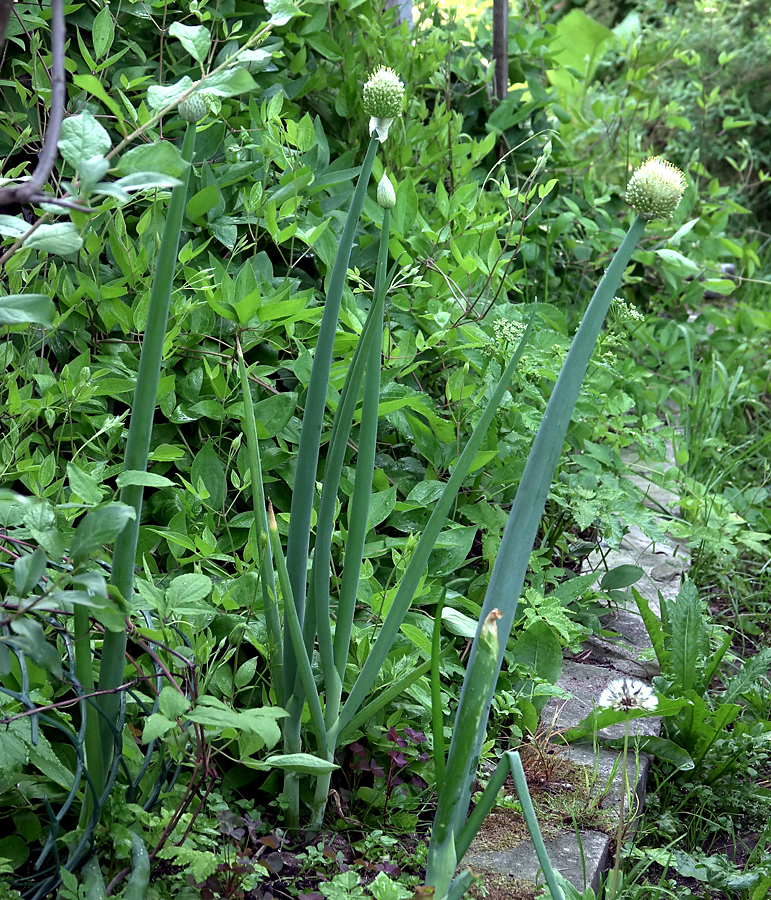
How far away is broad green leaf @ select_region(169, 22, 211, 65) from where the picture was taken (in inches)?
32.5

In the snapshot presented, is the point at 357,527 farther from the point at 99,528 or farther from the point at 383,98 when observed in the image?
the point at 383,98

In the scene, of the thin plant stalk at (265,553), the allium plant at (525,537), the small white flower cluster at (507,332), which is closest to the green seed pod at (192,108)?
the thin plant stalk at (265,553)

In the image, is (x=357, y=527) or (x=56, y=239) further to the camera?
(x=357, y=527)

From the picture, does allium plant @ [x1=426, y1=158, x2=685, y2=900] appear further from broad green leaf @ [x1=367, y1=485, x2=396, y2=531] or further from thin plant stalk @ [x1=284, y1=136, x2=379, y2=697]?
broad green leaf @ [x1=367, y1=485, x2=396, y2=531]

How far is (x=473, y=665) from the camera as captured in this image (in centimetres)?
92

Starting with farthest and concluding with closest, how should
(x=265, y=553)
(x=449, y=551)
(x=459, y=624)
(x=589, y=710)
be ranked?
(x=589, y=710), (x=449, y=551), (x=459, y=624), (x=265, y=553)

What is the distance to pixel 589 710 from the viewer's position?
1604 millimetres

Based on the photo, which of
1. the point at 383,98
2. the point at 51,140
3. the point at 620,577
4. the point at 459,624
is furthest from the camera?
the point at 620,577

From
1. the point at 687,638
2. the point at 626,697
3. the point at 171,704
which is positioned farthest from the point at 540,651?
the point at 171,704

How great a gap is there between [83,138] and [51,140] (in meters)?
0.03

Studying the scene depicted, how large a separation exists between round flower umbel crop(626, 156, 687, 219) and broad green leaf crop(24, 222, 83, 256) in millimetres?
540

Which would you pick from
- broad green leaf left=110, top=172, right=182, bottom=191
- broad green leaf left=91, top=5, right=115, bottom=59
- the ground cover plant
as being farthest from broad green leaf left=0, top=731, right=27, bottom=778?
broad green leaf left=91, top=5, right=115, bottom=59

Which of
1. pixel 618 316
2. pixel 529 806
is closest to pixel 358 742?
pixel 529 806

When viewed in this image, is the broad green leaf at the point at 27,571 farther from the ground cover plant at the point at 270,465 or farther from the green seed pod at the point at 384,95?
the green seed pod at the point at 384,95
